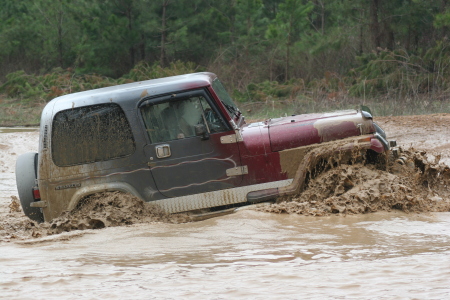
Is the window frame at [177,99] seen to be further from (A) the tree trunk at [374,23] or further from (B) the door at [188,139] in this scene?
(A) the tree trunk at [374,23]

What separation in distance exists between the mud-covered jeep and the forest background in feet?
31.1

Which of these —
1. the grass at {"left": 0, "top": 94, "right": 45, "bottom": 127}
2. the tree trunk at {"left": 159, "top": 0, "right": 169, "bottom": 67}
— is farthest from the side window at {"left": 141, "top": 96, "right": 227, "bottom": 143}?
the tree trunk at {"left": 159, "top": 0, "right": 169, "bottom": 67}

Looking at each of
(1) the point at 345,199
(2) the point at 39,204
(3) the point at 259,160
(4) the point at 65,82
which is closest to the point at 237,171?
(3) the point at 259,160

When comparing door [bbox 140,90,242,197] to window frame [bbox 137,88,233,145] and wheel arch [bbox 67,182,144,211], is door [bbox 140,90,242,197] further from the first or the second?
wheel arch [bbox 67,182,144,211]

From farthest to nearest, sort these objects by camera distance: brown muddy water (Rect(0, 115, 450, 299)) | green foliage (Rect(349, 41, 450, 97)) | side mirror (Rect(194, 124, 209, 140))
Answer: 1. green foliage (Rect(349, 41, 450, 97))
2. side mirror (Rect(194, 124, 209, 140))
3. brown muddy water (Rect(0, 115, 450, 299))

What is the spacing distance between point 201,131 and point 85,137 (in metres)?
1.30

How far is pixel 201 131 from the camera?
22.4 ft

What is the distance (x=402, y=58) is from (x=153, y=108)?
1546 centimetres

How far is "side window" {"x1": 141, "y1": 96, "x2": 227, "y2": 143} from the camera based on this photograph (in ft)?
22.6

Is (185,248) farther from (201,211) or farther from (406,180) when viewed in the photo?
(406,180)

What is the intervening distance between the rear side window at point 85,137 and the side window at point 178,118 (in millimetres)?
360

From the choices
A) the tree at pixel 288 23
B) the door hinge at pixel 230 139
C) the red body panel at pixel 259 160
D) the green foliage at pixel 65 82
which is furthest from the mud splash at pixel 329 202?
the green foliage at pixel 65 82

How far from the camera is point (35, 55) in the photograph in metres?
33.0

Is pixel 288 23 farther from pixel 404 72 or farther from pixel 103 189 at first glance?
pixel 103 189
